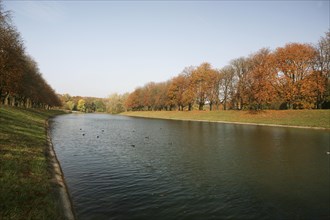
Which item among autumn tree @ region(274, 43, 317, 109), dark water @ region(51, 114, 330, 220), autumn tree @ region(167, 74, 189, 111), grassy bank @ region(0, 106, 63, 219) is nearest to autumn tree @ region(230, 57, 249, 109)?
autumn tree @ region(274, 43, 317, 109)

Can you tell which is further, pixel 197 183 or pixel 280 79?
pixel 280 79

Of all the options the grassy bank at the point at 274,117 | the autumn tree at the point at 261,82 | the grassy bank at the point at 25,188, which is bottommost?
the grassy bank at the point at 25,188

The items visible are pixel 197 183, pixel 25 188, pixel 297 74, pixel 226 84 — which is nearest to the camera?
pixel 25 188

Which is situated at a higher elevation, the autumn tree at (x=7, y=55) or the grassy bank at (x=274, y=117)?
the autumn tree at (x=7, y=55)

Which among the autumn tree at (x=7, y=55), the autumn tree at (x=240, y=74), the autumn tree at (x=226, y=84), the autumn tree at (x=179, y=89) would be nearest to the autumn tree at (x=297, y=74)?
the autumn tree at (x=240, y=74)

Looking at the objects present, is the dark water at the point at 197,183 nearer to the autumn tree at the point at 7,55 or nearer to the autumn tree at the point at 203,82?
the autumn tree at the point at 7,55

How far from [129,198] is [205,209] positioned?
3.94 m

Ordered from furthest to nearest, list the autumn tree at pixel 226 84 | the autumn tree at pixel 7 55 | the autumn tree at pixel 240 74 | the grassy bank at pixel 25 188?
the autumn tree at pixel 226 84 < the autumn tree at pixel 240 74 < the autumn tree at pixel 7 55 < the grassy bank at pixel 25 188

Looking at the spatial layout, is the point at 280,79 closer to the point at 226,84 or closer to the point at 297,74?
the point at 297,74

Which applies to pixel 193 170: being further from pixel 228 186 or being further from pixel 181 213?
pixel 181 213

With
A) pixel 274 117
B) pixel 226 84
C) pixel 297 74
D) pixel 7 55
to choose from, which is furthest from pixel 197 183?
pixel 226 84

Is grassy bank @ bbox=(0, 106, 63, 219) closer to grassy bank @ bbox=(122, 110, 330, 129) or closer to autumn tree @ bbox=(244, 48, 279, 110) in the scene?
grassy bank @ bbox=(122, 110, 330, 129)

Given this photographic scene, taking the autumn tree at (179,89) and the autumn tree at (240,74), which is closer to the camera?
the autumn tree at (240,74)

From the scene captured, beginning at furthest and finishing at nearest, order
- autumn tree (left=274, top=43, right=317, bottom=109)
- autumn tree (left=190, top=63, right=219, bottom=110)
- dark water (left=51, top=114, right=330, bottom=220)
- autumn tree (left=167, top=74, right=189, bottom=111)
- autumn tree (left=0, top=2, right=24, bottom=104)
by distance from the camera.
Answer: autumn tree (left=167, top=74, right=189, bottom=111) < autumn tree (left=190, top=63, right=219, bottom=110) < autumn tree (left=274, top=43, right=317, bottom=109) < autumn tree (left=0, top=2, right=24, bottom=104) < dark water (left=51, top=114, right=330, bottom=220)
